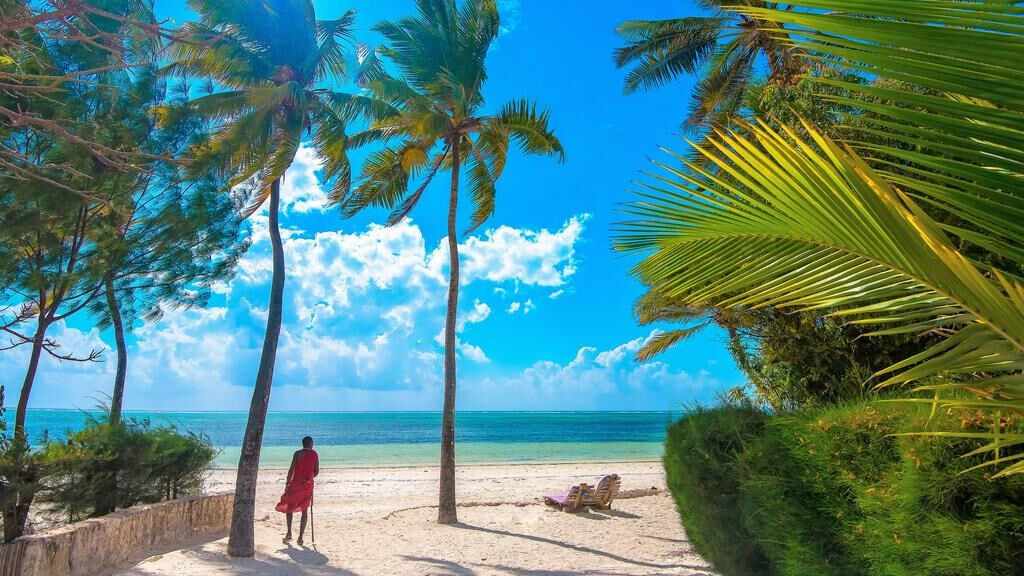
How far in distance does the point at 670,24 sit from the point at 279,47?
8.88m

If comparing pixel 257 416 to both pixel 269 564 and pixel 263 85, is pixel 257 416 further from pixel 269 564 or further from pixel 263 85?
pixel 263 85

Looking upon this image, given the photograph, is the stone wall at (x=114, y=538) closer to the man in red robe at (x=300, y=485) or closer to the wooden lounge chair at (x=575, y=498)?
the man in red robe at (x=300, y=485)

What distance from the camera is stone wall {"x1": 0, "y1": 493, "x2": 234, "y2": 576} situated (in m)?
6.55

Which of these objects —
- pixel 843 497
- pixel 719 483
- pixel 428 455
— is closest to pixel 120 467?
pixel 719 483

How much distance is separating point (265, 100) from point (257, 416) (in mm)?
5117

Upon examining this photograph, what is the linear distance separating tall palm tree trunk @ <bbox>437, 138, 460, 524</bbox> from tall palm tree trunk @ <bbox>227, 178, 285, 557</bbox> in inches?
141

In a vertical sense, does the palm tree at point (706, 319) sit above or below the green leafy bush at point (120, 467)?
above

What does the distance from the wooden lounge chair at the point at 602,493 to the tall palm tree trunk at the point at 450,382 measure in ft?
9.07

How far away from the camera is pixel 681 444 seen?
6367mm

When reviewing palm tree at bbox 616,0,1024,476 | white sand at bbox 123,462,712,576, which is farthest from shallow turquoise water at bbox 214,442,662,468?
palm tree at bbox 616,0,1024,476

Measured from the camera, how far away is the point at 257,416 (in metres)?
10.3

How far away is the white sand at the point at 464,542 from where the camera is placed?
8602mm

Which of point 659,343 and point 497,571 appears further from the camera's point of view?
point 659,343

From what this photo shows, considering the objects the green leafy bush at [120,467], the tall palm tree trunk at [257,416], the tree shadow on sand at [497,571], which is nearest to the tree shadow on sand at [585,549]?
the tree shadow on sand at [497,571]
